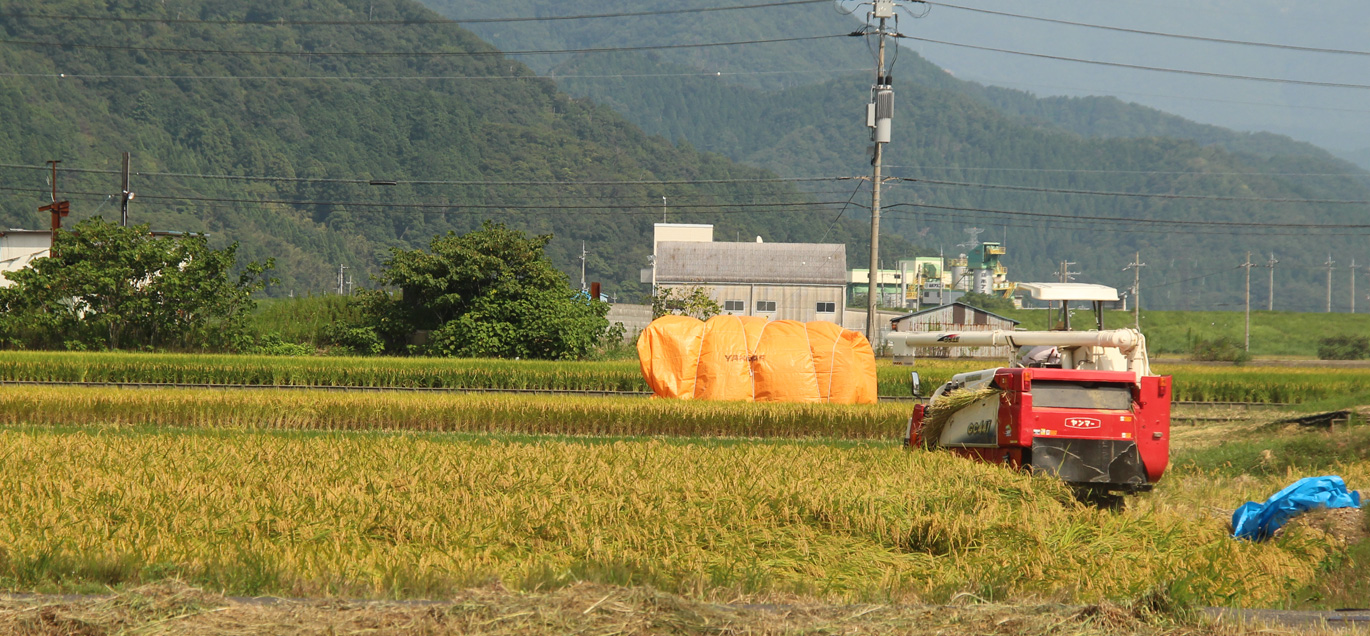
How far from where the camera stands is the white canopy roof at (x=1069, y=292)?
1090cm

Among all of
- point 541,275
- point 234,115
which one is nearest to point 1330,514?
point 541,275

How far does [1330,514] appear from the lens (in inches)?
342

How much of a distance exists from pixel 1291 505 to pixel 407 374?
69.0 feet

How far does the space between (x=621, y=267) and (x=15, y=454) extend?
110 meters

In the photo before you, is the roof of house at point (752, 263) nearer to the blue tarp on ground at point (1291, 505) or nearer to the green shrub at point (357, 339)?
the green shrub at point (357, 339)

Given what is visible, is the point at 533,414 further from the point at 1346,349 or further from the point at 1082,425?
the point at 1346,349

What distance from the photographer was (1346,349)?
2351 inches

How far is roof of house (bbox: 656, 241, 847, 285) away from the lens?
58562 mm

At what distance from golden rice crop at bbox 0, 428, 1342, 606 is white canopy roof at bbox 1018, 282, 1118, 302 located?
93.6 inches

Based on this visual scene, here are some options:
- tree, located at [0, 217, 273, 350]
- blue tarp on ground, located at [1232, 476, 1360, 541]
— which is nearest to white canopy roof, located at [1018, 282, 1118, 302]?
blue tarp on ground, located at [1232, 476, 1360, 541]

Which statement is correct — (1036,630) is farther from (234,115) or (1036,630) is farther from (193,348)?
(234,115)

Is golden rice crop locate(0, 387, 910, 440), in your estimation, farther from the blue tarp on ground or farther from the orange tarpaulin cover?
the blue tarp on ground

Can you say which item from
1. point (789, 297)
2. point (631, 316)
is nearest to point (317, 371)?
point (631, 316)

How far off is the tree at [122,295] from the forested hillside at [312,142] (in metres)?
54.8
